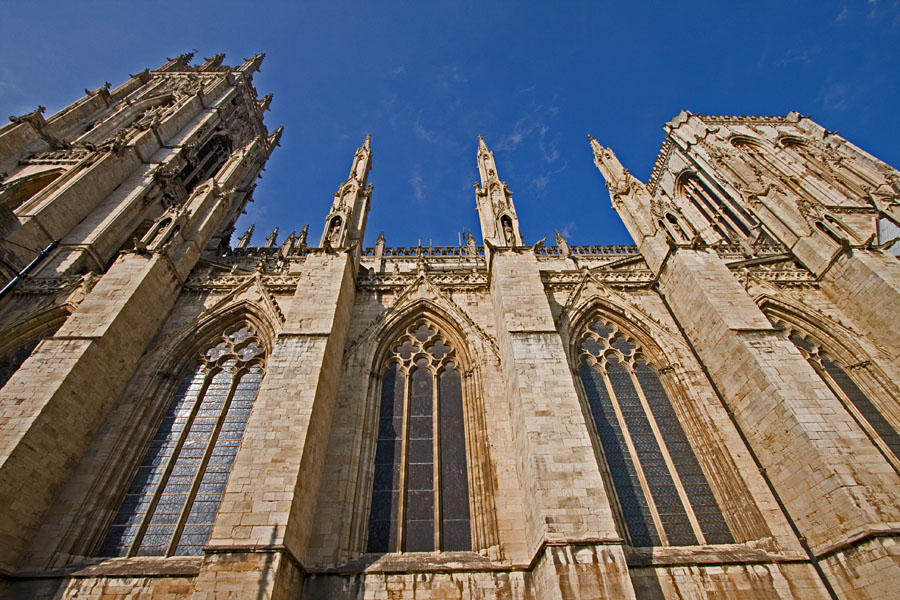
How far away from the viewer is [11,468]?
649 cm

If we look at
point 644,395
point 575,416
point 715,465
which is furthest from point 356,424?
point 715,465

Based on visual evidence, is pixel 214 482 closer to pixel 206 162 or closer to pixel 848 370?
pixel 848 370

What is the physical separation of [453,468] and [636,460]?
11.7 feet

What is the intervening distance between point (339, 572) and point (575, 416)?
176 inches

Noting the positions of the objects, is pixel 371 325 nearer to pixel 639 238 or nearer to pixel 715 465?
pixel 715 465

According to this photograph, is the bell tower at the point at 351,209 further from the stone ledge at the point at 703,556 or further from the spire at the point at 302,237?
the stone ledge at the point at 703,556

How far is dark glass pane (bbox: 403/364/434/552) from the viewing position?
7418 mm

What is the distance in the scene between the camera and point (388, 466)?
831 centimetres

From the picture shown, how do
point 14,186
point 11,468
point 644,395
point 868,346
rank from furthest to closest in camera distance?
point 14,186 < point 868,346 < point 644,395 < point 11,468

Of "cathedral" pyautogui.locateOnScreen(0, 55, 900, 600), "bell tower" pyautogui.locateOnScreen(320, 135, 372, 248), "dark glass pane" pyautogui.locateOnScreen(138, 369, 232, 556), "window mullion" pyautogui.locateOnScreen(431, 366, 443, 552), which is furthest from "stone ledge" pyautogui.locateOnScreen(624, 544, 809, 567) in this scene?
"bell tower" pyautogui.locateOnScreen(320, 135, 372, 248)

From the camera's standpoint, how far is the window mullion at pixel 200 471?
727 centimetres

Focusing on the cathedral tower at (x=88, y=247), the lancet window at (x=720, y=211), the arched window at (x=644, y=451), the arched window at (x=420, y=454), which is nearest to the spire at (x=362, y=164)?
the cathedral tower at (x=88, y=247)

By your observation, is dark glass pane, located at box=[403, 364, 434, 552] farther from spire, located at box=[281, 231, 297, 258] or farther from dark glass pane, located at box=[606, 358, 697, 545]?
spire, located at box=[281, 231, 297, 258]

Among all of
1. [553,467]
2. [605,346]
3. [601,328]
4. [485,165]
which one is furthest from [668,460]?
[485,165]
